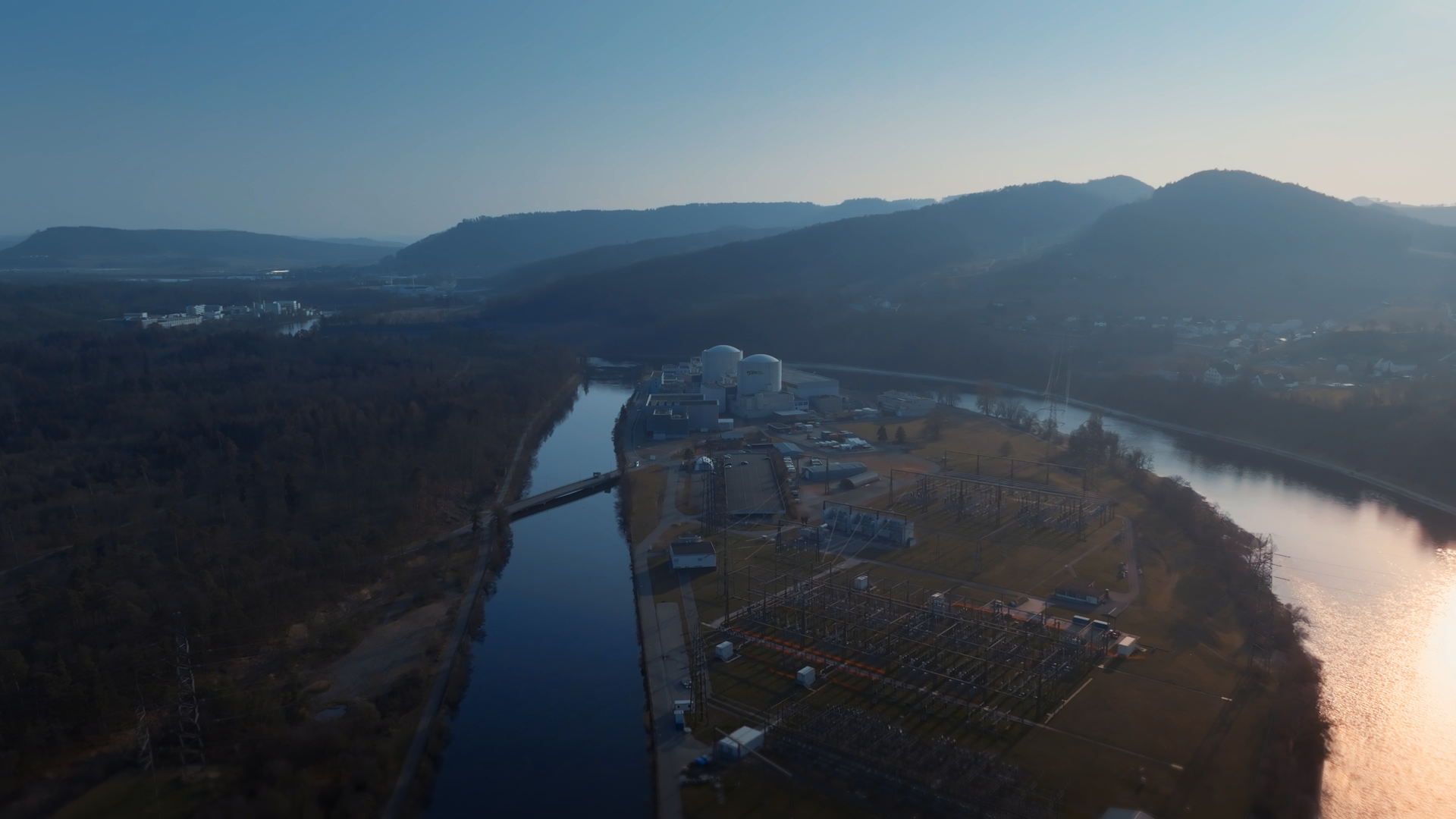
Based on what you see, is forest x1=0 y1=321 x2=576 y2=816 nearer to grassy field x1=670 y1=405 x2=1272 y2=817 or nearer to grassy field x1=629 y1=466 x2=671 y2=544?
grassy field x1=629 y1=466 x2=671 y2=544

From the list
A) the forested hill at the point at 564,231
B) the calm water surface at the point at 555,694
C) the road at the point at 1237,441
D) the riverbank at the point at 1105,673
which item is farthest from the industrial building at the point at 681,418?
the forested hill at the point at 564,231

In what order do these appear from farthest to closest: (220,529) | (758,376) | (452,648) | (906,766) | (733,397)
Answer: (758,376), (733,397), (220,529), (452,648), (906,766)

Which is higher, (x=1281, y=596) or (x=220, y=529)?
(x=220, y=529)

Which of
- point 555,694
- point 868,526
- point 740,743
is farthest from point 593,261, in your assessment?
point 740,743

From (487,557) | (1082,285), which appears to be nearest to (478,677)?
(487,557)

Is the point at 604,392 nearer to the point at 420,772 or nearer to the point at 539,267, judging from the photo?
the point at 420,772

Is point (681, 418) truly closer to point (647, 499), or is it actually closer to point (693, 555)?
point (647, 499)
